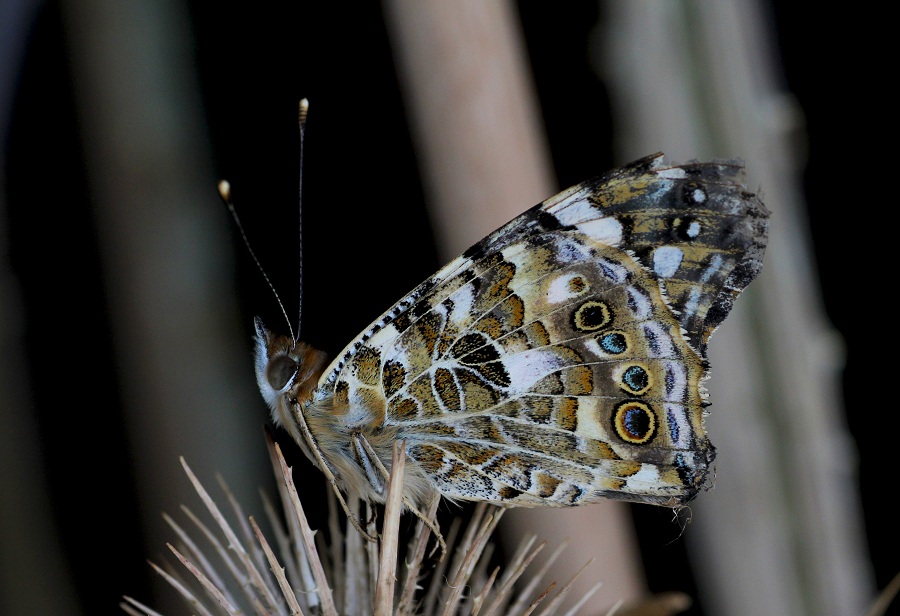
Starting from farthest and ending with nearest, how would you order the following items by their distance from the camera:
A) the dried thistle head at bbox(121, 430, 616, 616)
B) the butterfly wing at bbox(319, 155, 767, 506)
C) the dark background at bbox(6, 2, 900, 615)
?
the dark background at bbox(6, 2, 900, 615) < the butterfly wing at bbox(319, 155, 767, 506) < the dried thistle head at bbox(121, 430, 616, 616)

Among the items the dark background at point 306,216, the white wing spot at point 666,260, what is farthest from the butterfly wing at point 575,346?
the dark background at point 306,216

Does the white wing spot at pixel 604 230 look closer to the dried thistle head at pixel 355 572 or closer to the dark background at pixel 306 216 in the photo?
the dried thistle head at pixel 355 572

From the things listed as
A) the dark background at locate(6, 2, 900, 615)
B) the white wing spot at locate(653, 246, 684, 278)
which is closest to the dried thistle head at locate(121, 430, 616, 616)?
the white wing spot at locate(653, 246, 684, 278)

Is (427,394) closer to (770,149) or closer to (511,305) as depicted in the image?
(511,305)

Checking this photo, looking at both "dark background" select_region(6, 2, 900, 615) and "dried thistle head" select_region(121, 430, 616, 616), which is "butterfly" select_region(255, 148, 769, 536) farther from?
"dark background" select_region(6, 2, 900, 615)

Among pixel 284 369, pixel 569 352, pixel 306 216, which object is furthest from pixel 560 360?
pixel 306 216

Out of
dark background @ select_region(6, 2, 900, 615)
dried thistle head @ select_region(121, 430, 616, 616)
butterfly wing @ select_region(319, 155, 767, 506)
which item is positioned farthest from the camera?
dark background @ select_region(6, 2, 900, 615)

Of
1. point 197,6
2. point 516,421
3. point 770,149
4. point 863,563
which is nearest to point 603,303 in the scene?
point 516,421
